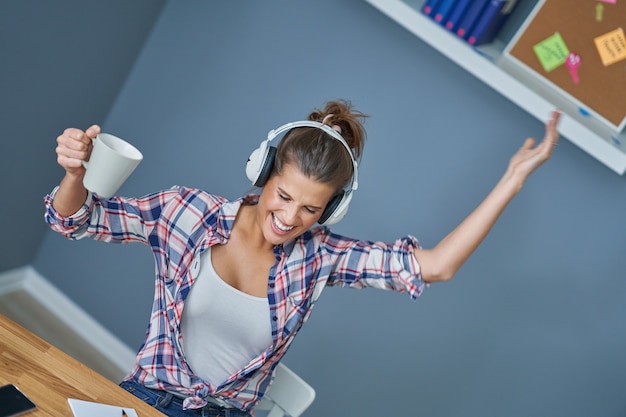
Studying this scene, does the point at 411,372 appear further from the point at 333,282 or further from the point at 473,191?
the point at 333,282

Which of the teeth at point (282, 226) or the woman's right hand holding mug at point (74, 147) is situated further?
the teeth at point (282, 226)

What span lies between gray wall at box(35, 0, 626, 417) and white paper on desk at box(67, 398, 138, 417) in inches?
57.6

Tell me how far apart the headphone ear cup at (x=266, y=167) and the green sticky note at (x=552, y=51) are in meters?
Result: 0.98

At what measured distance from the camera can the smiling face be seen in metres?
1.65

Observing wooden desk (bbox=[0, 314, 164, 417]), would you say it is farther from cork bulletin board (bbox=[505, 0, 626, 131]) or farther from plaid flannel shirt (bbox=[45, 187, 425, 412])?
cork bulletin board (bbox=[505, 0, 626, 131])

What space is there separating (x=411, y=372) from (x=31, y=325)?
147 centimetres

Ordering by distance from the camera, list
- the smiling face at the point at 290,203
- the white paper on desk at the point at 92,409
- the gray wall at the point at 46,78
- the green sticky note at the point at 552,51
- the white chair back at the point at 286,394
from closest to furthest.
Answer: the white paper on desk at the point at 92,409 < the smiling face at the point at 290,203 < the white chair back at the point at 286,394 < the green sticky note at the point at 552,51 < the gray wall at the point at 46,78

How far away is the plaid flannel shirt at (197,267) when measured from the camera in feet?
5.57

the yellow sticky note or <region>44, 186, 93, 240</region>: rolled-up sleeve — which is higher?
the yellow sticky note

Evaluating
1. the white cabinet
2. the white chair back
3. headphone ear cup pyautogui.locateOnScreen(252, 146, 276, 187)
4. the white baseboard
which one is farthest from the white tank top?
the white baseboard

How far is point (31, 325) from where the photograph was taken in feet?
9.46

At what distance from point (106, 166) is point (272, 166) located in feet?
1.58

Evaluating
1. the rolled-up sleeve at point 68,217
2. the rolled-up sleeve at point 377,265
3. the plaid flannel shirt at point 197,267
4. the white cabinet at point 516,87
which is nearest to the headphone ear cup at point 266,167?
the plaid flannel shirt at point 197,267

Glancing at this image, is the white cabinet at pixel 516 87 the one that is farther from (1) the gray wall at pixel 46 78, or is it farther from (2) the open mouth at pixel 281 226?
(1) the gray wall at pixel 46 78
